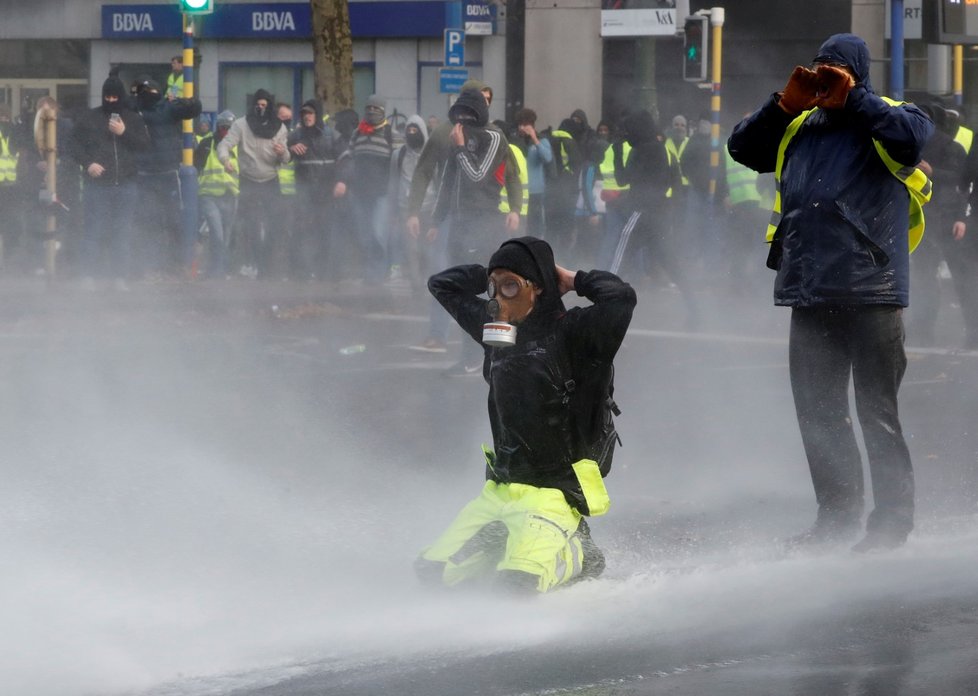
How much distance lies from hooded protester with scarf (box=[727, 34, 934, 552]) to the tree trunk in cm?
1884

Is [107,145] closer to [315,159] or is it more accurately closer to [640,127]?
[315,159]

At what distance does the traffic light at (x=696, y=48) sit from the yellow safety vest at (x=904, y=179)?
13.0 metres

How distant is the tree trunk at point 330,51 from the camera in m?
24.0

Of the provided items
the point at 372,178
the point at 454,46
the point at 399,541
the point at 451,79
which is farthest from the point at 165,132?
the point at 399,541

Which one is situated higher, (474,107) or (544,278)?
(474,107)

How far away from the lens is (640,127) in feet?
45.0

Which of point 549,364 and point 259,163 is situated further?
point 259,163

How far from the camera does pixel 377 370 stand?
10.7 meters

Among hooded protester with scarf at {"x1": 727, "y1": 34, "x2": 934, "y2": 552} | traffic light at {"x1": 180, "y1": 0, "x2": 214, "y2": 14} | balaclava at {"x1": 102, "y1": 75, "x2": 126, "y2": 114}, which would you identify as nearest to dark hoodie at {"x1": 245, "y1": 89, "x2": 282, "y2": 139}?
traffic light at {"x1": 180, "y1": 0, "x2": 214, "y2": 14}

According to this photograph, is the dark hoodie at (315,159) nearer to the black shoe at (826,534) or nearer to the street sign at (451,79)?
the street sign at (451,79)

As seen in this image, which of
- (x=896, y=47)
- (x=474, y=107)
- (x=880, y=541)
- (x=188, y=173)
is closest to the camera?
(x=880, y=541)

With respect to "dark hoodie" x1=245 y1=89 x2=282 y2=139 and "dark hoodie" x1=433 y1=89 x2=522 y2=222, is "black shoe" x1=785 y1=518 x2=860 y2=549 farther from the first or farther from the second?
"dark hoodie" x1=245 y1=89 x2=282 y2=139

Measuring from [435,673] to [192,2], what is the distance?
1217 cm

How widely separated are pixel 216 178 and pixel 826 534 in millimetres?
12434
